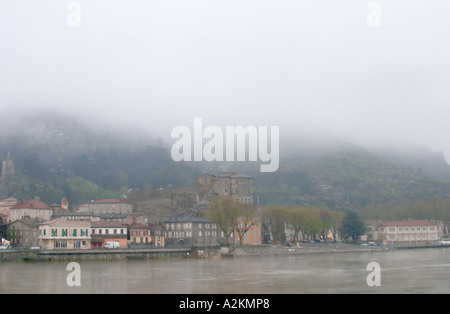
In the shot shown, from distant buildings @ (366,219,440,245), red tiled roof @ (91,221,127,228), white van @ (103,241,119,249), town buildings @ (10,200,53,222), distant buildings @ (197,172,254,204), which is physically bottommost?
distant buildings @ (366,219,440,245)

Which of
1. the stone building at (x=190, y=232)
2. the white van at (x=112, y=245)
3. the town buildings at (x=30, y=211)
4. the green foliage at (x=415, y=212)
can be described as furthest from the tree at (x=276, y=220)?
the green foliage at (x=415, y=212)

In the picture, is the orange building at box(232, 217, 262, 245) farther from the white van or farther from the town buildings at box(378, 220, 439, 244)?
the town buildings at box(378, 220, 439, 244)

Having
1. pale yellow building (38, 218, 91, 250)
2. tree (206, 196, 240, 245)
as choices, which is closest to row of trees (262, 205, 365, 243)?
tree (206, 196, 240, 245)

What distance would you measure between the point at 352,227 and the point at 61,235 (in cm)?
7223

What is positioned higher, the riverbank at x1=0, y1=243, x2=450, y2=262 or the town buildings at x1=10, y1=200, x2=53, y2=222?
the town buildings at x1=10, y1=200, x2=53, y2=222

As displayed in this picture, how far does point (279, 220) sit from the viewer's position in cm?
12900

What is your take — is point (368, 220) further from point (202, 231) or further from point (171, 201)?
point (202, 231)

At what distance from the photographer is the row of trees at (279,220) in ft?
380

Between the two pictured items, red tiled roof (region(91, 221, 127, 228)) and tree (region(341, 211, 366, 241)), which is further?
tree (region(341, 211, 366, 241))

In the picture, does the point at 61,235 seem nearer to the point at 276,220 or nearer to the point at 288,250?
the point at 288,250

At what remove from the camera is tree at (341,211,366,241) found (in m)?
146

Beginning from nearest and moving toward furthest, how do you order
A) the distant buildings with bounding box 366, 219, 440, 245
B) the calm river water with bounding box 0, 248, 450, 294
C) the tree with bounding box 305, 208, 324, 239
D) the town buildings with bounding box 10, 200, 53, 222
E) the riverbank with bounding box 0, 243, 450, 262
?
the calm river water with bounding box 0, 248, 450, 294 → the riverbank with bounding box 0, 243, 450, 262 → the town buildings with bounding box 10, 200, 53, 222 → the tree with bounding box 305, 208, 324, 239 → the distant buildings with bounding box 366, 219, 440, 245
